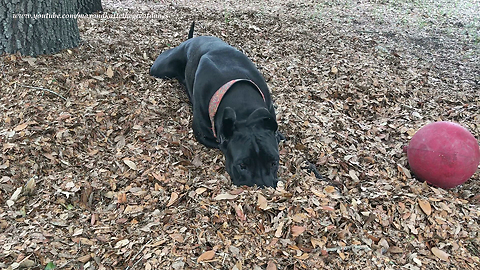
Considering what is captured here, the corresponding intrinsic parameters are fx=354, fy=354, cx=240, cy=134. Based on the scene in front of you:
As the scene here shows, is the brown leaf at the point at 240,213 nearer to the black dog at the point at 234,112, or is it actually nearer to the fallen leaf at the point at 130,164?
the black dog at the point at 234,112

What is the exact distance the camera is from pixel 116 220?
123 inches

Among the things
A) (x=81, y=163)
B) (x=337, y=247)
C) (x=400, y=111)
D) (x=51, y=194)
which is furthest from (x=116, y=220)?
(x=400, y=111)

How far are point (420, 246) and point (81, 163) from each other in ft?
11.1

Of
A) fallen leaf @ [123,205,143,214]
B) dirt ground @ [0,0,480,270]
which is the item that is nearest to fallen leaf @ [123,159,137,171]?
dirt ground @ [0,0,480,270]

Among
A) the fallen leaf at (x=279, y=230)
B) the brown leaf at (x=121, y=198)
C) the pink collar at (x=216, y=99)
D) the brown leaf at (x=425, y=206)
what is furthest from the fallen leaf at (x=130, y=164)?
the brown leaf at (x=425, y=206)

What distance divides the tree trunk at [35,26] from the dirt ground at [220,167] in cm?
18

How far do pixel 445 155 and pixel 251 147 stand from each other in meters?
1.89

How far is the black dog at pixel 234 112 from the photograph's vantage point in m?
3.40

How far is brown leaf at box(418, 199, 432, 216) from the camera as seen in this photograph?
3.27 meters

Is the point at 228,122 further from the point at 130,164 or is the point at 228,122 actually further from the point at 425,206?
the point at 425,206

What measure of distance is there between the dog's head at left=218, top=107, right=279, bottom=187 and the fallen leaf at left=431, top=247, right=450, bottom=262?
145cm

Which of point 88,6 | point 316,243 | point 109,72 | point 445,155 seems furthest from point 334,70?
point 88,6

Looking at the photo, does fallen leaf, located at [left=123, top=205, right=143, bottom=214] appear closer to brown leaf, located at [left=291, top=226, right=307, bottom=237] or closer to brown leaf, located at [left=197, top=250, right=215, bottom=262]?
brown leaf, located at [left=197, top=250, right=215, bottom=262]

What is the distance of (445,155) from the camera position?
345 cm
